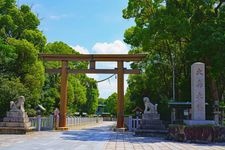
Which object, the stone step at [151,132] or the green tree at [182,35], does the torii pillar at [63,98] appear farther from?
the stone step at [151,132]

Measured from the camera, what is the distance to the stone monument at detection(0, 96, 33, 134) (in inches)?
927

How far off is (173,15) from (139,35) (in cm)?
276

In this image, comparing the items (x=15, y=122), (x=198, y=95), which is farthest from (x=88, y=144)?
(x=15, y=122)

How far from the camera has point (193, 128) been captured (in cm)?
2011

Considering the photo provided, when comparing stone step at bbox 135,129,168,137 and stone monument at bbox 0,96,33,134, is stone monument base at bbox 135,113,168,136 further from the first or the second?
stone monument at bbox 0,96,33,134

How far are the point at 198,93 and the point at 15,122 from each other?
11.2 m

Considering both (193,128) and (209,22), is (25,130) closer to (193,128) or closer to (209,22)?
(193,128)

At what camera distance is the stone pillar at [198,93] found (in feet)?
69.6

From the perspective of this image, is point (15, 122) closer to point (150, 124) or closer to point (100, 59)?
point (150, 124)

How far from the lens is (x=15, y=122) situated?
24.0 m

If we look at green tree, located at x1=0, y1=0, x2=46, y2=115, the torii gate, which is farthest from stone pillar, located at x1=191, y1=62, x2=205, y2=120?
green tree, located at x1=0, y1=0, x2=46, y2=115

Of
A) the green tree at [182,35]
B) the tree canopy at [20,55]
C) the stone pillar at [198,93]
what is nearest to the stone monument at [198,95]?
the stone pillar at [198,93]

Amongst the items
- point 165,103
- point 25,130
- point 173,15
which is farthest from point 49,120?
point 173,15

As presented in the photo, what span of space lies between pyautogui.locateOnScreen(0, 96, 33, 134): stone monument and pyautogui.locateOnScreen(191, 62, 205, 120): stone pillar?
33.6ft
